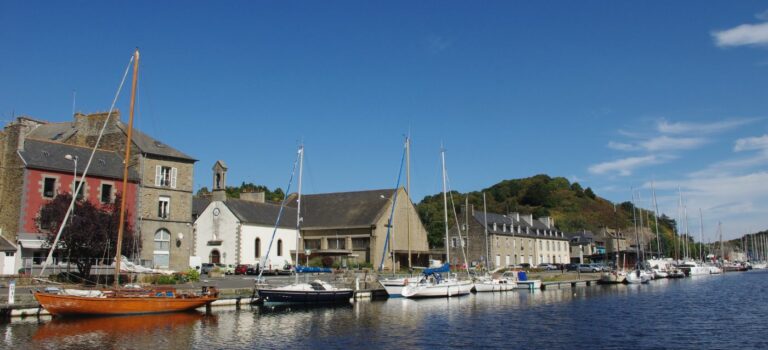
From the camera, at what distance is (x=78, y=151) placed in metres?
46.3

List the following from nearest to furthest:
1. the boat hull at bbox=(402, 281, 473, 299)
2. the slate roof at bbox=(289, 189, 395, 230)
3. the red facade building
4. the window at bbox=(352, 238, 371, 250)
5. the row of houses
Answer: the red facade building → the row of houses → the boat hull at bbox=(402, 281, 473, 299) → the window at bbox=(352, 238, 371, 250) → the slate roof at bbox=(289, 189, 395, 230)

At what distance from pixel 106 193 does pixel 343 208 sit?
33.1m

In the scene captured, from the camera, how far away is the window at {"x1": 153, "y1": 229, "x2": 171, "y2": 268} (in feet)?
159

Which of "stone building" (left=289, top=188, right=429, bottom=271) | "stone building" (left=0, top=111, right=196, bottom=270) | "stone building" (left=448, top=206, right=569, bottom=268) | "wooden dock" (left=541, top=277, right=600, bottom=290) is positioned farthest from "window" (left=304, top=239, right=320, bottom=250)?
"wooden dock" (left=541, top=277, right=600, bottom=290)

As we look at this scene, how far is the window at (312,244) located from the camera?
72688 mm

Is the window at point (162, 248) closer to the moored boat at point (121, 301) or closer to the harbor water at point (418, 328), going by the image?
the harbor water at point (418, 328)

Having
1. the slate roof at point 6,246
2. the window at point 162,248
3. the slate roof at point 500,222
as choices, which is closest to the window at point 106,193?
the window at point 162,248

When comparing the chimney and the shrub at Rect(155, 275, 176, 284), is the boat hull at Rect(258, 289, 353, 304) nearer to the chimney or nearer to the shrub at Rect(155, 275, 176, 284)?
the shrub at Rect(155, 275, 176, 284)

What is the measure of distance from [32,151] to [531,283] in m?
42.7

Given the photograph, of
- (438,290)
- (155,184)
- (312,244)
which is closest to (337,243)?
(312,244)

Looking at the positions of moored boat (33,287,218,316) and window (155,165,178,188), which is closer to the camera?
moored boat (33,287,218,316)

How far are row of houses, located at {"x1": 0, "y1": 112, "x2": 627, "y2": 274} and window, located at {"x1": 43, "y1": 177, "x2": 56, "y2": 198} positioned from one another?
7 cm

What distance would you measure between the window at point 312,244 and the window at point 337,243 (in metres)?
1.59

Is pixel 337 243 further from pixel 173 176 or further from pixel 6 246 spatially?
pixel 6 246
